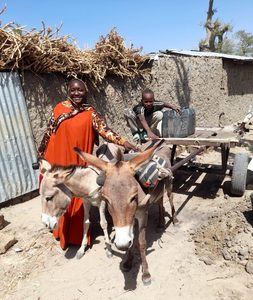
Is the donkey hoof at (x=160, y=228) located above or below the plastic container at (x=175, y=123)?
below

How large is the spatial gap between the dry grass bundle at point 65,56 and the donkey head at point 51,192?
245cm

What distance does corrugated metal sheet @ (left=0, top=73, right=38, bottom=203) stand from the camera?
16.0 feet

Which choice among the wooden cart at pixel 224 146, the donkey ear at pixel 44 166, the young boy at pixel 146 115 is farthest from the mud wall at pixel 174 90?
the donkey ear at pixel 44 166

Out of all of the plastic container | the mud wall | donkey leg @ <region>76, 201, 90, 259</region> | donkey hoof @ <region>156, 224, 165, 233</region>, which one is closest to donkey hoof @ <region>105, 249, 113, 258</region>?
donkey leg @ <region>76, 201, 90, 259</region>

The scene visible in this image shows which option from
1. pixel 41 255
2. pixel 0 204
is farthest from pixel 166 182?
pixel 0 204

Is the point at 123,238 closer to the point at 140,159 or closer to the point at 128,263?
the point at 140,159

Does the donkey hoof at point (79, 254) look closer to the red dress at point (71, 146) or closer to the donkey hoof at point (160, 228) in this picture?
the red dress at point (71, 146)

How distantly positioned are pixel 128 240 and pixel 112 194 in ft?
1.31

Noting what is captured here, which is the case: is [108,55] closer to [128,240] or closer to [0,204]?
[0,204]

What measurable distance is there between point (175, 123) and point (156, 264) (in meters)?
2.38

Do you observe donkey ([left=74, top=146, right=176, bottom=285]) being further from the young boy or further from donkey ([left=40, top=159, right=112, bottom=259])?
the young boy

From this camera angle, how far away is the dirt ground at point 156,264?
10.0ft

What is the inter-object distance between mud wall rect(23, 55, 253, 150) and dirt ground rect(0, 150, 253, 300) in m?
2.20

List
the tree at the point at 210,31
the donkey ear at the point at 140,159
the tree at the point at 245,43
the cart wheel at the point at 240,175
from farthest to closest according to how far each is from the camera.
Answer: the tree at the point at 245,43 < the tree at the point at 210,31 < the cart wheel at the point at 240,175 < the donkey ear at the point at 140,159
